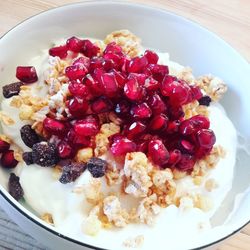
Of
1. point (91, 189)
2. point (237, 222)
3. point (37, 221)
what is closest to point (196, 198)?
point (237, 222)

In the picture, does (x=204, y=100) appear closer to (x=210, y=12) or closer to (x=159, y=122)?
(x=159, y=122)

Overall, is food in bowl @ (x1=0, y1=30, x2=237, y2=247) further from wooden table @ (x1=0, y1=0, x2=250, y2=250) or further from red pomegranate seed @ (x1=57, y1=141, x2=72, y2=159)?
wooden table @ (x1=0, y1=0, x2=250, y2=250)

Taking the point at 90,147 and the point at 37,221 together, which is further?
the point at 90,147

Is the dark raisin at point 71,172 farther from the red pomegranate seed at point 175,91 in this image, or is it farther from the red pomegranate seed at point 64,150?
the red pomegranate seed at point 175,91

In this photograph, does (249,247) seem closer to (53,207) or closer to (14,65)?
(53,207)

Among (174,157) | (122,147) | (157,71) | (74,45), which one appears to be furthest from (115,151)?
(74,45)

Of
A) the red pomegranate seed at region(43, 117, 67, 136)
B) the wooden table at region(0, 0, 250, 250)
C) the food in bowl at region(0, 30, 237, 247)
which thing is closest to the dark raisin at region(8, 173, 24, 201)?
the food in bowl at region(0, 30, 237, 247)
